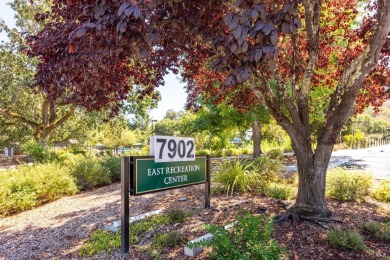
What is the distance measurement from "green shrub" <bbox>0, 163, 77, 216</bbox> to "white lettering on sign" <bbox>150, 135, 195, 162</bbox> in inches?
168

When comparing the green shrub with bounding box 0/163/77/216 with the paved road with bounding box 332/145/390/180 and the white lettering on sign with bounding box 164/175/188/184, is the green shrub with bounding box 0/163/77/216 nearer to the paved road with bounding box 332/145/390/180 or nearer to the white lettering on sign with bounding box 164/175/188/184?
the white lettering on sign with bounding box 164/175/188/184

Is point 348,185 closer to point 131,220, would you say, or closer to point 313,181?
point 313,181

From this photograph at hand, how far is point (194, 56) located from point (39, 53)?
7.19 ft

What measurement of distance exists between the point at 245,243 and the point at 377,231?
1.98 meters

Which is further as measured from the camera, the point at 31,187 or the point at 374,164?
the point at 374,164

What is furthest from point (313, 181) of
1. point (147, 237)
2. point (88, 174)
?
point (88, 174)

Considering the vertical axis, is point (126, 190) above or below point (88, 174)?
above

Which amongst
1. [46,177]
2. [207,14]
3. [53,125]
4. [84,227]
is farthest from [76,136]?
[207,14]

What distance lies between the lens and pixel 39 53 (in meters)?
3.32

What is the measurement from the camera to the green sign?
3646 mm

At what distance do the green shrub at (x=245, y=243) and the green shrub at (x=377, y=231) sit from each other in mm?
1610

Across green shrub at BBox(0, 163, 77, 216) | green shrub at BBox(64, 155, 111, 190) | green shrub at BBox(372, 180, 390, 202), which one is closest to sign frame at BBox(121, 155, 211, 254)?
green shrub at BBox(0, 163, 77, 216)

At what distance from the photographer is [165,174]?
159 inches

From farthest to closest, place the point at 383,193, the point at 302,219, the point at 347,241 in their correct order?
the point at 383,193, the point at 302,219, the point at 347,241
